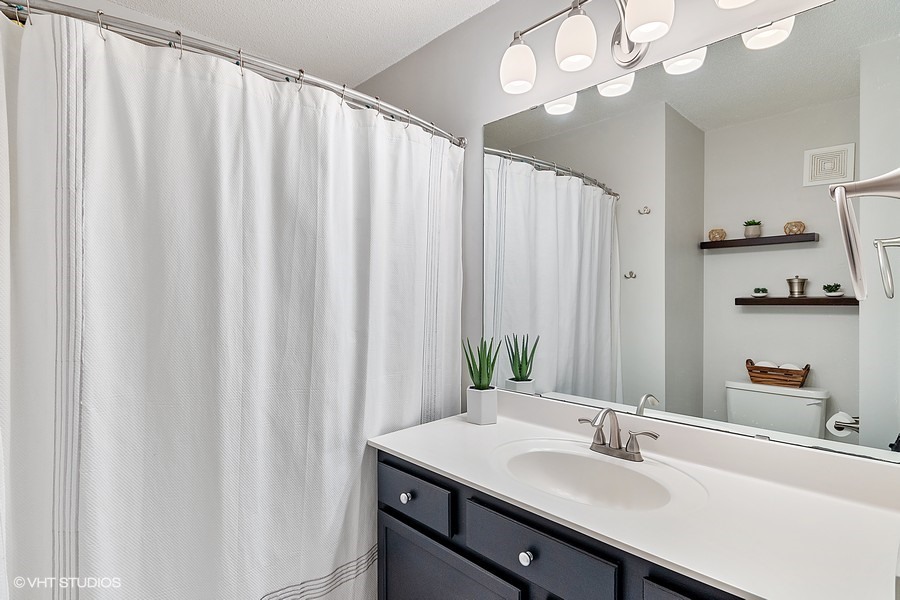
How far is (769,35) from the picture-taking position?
3.86 ft

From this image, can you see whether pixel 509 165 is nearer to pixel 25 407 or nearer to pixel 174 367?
pixel 174 367

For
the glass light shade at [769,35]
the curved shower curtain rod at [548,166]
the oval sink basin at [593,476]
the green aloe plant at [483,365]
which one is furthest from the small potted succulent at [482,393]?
the glass light shade at [769,35]

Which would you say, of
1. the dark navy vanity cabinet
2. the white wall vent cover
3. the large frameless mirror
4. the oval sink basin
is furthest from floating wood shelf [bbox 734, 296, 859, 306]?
the dark navy vanity cabinet

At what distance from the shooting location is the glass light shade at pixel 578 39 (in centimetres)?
136

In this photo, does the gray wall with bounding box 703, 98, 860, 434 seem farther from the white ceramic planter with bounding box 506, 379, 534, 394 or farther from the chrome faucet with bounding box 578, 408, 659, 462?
the white ceramic planter with bounding box 506, 379, 534, 394

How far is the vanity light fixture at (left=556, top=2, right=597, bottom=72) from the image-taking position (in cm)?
136

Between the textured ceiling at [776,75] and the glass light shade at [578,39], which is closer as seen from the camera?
the textured ceiling at [776,75]

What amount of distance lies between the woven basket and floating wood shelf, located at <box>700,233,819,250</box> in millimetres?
317

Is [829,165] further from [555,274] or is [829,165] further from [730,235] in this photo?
[555,274]

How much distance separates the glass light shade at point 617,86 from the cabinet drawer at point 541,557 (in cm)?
131

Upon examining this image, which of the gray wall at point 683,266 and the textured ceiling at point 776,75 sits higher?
the textured ceiling at point 776,75

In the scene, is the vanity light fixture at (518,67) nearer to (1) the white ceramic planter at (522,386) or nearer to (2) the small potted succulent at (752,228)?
(2) the small potted succulent at (752,228)

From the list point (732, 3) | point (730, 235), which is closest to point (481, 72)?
point (732, 3)

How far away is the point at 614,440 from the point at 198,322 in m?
1.20
